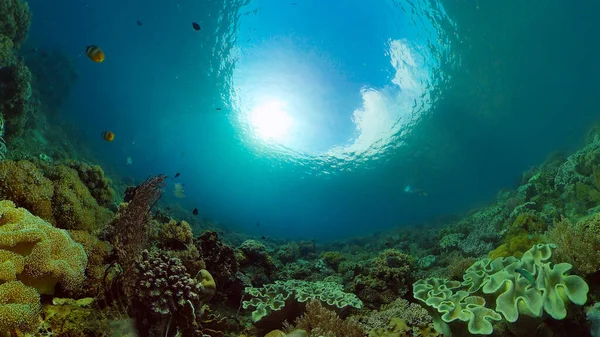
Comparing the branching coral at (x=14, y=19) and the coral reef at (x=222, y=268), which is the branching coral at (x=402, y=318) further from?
the branching coral at (x=14, y=19)

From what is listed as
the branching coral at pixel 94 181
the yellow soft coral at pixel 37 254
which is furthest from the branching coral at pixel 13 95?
the yellow soft coral at pixel 37 254

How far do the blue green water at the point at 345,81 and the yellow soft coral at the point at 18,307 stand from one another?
23.8 meters

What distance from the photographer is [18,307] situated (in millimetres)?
2875

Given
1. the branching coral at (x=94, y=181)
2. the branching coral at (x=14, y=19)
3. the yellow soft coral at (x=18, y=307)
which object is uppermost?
the branching coral at (x=14, y=19)

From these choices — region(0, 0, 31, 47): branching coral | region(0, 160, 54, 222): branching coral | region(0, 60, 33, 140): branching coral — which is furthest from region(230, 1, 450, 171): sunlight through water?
region(0, 160, 54, 222): branching coral

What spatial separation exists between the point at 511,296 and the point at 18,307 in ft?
16.6

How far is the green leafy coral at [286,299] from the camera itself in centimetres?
528

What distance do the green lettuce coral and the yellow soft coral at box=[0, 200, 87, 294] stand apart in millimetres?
4568

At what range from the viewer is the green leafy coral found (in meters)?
5.28

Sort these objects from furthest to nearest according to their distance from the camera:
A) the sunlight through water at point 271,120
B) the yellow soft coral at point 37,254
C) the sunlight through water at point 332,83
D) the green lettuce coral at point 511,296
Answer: the sunlight through water at point 271,120
the sunlight through water at point 332,83
the yellow soft coral at point 37,254
the green lettuce coral at point 511,296

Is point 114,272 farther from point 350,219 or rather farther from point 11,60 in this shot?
point 350,219

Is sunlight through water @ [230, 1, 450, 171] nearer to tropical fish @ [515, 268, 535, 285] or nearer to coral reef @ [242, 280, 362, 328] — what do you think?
coral reef @ [242, 280, 362, 328]

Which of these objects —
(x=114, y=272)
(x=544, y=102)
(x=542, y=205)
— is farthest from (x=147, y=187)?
(x=544, y=102)

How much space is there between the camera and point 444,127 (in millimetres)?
37438
